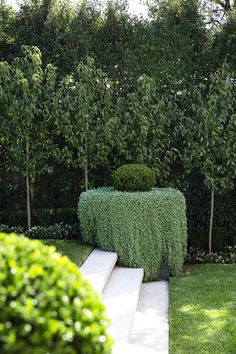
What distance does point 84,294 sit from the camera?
204 cm

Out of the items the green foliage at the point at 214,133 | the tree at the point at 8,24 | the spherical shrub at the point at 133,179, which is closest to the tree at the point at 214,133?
the green foliage at the point at 214,133

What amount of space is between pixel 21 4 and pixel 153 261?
473 cm

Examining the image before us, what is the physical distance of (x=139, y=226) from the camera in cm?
638

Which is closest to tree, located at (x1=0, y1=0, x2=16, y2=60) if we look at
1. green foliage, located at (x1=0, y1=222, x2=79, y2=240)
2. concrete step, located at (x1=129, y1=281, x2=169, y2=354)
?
green foliage, located at (x1=0, y1=222, x2=79, y2=240)

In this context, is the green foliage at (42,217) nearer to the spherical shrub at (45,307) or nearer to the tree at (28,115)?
the tree at (28,115)

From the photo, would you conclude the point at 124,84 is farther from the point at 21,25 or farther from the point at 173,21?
the point at 21,25

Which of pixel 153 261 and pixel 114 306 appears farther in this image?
pixel 153 261

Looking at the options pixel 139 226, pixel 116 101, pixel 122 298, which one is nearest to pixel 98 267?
pixel 122 298

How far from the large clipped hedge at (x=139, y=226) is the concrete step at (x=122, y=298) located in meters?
0.25

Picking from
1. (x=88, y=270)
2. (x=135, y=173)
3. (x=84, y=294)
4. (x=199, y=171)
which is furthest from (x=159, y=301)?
(x=84, y=294)

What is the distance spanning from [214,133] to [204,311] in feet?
10.1

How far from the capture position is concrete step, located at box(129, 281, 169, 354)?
4301 mm

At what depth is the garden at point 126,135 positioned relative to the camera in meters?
6.47

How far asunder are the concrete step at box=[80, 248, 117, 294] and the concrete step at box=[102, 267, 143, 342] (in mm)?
136
